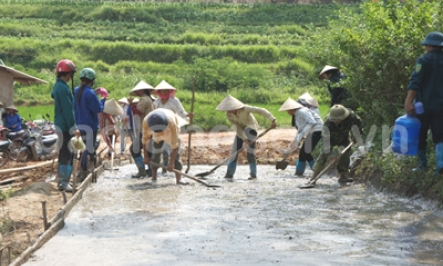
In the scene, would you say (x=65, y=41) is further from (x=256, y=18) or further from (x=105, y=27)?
(x=256, y=18)

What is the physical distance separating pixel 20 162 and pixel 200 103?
12.0 meters

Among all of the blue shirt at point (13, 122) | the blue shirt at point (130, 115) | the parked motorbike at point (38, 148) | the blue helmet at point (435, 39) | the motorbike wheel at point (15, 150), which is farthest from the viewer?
the blue shirt at point (13, 122)

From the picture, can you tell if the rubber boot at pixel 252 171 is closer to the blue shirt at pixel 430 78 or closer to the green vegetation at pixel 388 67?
the green vegetation at pixel 388 67

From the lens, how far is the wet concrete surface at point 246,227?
7.11m

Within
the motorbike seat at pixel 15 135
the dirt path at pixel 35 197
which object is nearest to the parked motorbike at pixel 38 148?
the motorbike seat at pixel 15 135

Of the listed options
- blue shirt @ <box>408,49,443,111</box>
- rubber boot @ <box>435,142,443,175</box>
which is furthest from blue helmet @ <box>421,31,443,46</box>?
rubber boot @ <box>435,142,443,175</box>

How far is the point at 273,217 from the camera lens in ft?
30.3

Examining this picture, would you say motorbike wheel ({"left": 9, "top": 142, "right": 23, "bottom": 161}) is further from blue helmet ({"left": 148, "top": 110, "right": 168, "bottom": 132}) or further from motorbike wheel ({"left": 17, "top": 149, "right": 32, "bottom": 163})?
blue helmet ({"left": 148, "top": 110, "right": 168, "bottom": 132})

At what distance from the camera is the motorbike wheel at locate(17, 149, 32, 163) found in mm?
15406

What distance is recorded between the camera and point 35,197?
10.6 m

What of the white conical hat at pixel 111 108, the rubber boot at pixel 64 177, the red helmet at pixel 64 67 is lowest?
the rubber boot at pixel 64 177

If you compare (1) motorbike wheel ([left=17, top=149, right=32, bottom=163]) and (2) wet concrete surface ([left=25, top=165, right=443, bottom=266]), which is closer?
(2) wet concrete surface ([left=25, top=165, right=443, bottom=266])

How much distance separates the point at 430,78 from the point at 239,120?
14.3ft

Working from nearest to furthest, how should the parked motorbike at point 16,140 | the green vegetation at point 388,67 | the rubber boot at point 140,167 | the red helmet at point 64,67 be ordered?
1. the green vegetation at point 388,67
2. the red helmet at point 64,67
3. the rubber boot at point 140,167
4. the parked motorbike at point 16,140
